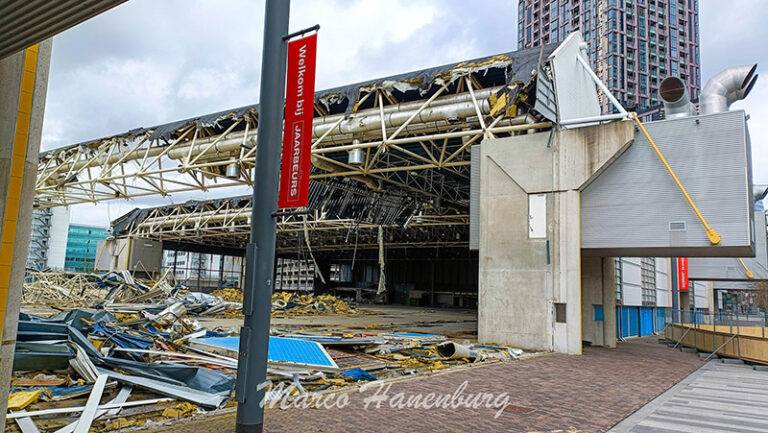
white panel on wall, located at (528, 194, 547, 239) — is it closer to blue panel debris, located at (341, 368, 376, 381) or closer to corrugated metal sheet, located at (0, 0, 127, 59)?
blue panel debris, located at (341, 368, 376, 381)

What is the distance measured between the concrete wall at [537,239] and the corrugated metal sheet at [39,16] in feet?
45.3

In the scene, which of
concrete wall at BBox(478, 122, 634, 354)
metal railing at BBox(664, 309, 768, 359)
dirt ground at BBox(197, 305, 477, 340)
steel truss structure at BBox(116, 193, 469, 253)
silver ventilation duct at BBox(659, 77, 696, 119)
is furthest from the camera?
steel truss structure at BBox(116, 193, 469, 253)

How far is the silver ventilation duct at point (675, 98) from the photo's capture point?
16078 mm

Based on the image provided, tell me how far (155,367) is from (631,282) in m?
25.4

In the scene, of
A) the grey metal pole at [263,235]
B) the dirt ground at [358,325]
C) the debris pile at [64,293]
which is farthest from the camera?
the debris pile at [64,293]

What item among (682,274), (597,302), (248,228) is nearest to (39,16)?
(597,302)

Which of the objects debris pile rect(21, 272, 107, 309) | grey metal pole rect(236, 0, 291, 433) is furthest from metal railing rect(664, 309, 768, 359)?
debris pile rect(21, 272, 107, 309)

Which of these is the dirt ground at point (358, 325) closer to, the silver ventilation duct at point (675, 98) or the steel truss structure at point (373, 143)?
the steel truss structure at point (373, 143)

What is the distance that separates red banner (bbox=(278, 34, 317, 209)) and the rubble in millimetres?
3280

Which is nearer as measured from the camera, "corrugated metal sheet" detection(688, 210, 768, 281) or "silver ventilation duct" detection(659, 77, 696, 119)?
"silver ventilation duct" detection(659, 77, 696, 119)

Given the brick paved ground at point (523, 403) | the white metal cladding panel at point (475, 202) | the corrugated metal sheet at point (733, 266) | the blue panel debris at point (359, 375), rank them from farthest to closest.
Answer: the corrugated metal sheet at point (733, 266) < the white metal cladding panel at point (475, 202) < the blue panel debris at point (359, 375) < the brick paved ground at point (523, 403)

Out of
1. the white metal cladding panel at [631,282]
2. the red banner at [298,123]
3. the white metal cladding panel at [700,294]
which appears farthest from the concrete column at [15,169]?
the white metal cladding panel at [700,294]

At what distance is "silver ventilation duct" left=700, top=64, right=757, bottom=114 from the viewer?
616 inches

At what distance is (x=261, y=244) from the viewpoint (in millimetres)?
5512
